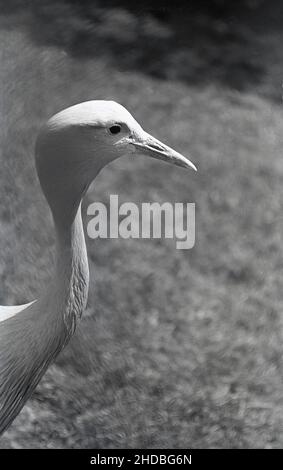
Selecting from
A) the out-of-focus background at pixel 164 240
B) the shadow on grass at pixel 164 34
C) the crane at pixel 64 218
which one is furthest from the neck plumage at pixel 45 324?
the shadow on grass at pixel 164 34

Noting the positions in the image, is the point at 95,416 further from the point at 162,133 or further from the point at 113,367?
the point at 162,133

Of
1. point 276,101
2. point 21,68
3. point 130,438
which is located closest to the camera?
point 130,438

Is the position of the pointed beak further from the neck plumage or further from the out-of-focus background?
the out-of-focus background

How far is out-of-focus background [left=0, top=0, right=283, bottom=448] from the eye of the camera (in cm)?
101

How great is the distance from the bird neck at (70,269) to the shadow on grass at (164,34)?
1.99 feet

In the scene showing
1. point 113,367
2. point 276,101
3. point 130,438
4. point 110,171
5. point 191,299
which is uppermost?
point 276,101

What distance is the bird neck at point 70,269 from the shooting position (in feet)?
2.09

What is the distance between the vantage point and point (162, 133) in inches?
46.7

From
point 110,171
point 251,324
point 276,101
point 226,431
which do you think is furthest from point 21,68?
point 226,431

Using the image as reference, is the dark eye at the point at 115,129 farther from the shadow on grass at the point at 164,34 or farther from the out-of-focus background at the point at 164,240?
the shadow on grass at the point at 164,34

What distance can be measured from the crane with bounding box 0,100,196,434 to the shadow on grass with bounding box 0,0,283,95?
0.58 metres

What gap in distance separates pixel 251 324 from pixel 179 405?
19 centimetres

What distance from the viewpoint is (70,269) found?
64cm

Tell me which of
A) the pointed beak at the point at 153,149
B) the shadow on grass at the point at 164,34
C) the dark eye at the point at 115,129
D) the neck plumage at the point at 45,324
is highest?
the shadow on grass at the point at 164,34
